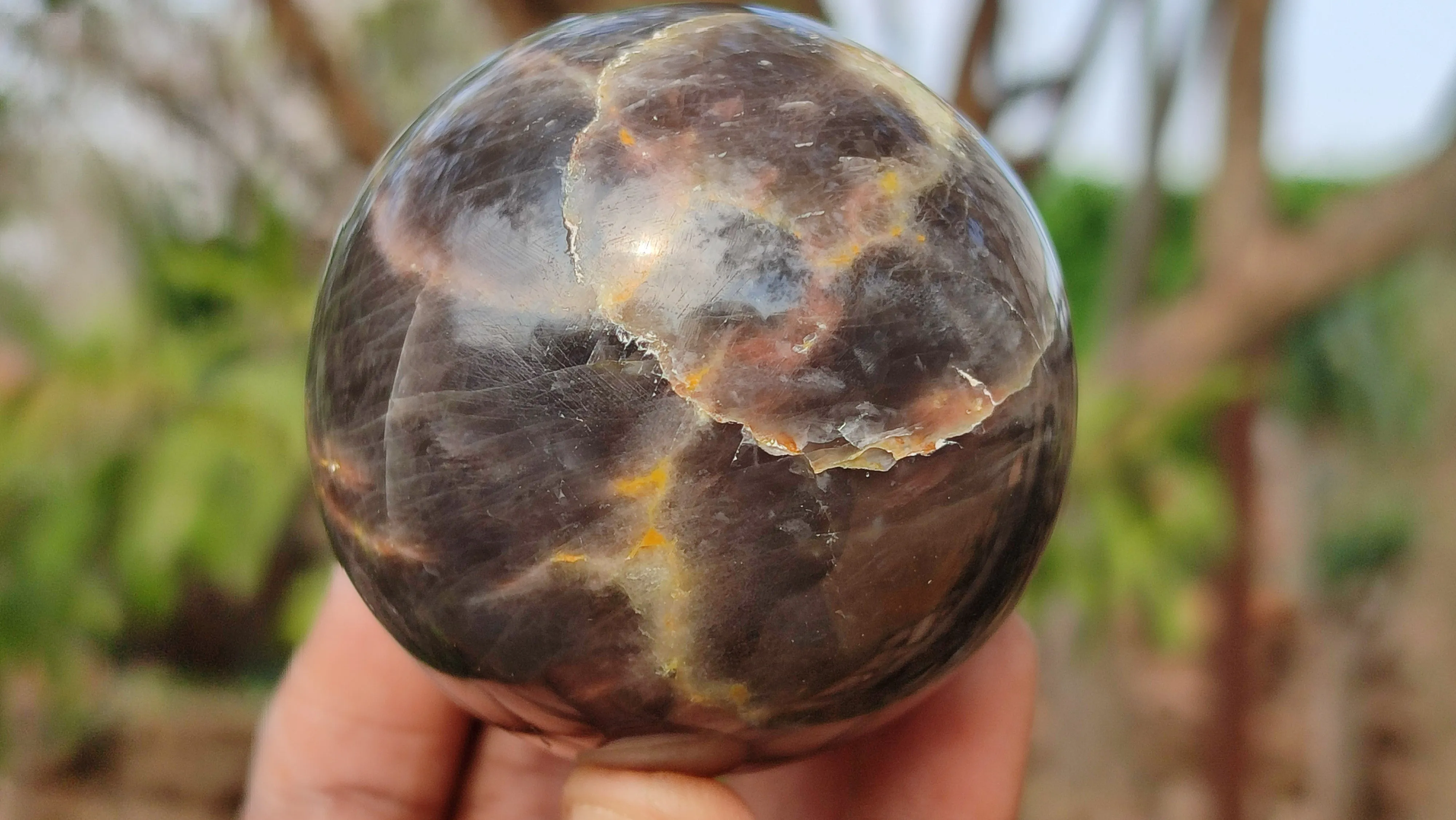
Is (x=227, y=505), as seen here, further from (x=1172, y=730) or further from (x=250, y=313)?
(x=1172, y=730)

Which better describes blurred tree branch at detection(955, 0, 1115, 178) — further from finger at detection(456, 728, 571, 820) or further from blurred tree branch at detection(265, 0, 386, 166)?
finger at detection(456, 728, 571, 820)

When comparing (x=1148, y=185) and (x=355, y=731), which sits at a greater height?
(x=355, y=731)

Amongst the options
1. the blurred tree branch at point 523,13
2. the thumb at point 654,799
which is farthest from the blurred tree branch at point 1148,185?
the thumb at point 654,799

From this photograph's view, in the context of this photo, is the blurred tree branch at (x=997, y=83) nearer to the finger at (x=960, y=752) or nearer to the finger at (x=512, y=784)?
the finger at (x=960, y=752)

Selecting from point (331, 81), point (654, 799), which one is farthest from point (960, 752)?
point (331, 81)

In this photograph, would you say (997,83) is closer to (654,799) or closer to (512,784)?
(512,784)
